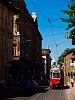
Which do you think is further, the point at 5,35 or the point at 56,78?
the point at 56,78

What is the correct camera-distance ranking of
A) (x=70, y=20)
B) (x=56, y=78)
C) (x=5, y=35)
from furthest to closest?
1. (x=56, y=78)
2. (x=5, y=35)
3. (x=70, y=20)

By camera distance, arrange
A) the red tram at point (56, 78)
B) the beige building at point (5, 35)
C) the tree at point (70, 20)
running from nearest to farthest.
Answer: the tree at point (70, 20) → the beige building at point (5, 35) → the red tram at point (56, 78)

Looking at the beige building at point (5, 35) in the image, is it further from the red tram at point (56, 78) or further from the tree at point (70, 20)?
the tree at point (70, 20)

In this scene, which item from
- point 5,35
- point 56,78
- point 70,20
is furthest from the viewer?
point 56,78

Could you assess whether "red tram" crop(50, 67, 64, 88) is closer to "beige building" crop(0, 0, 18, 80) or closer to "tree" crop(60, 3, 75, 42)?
"beige building" crop(0, 0, 18, 80)

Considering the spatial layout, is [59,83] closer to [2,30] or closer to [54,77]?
[54,77]

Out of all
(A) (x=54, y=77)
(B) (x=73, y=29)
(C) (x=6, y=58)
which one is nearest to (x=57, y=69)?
(A) (x=54, y=77)

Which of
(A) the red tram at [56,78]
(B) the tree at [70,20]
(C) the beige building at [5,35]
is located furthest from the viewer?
(A) the red tram at [56,78]

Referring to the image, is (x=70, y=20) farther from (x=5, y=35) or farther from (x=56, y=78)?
(x=56, y=78)

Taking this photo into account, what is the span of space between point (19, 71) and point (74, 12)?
4559cm

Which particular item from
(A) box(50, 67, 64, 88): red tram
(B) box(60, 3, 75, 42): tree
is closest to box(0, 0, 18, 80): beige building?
(A) box(50, 67, 64, 88): red tram

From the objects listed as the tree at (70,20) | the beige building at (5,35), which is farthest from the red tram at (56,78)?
the tree at (70,20)

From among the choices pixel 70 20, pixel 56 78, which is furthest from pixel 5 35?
pixel 70 20

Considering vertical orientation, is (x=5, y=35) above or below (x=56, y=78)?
above
